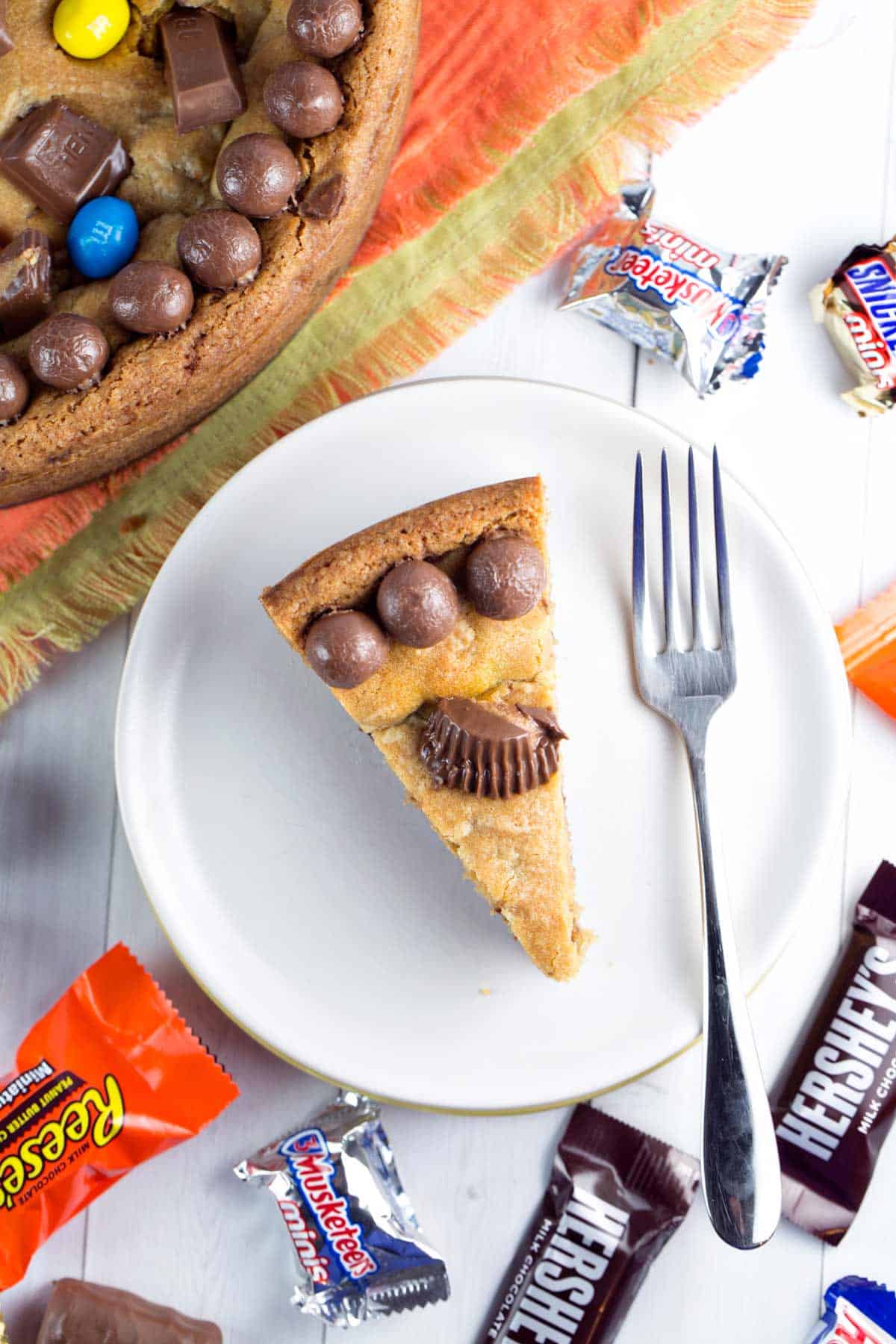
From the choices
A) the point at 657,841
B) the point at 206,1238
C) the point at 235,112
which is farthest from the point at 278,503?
the point at 206,1238

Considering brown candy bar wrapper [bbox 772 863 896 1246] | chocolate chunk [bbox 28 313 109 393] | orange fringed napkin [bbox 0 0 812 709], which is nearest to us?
chocolate chunk [bbox 28 313 109 393]

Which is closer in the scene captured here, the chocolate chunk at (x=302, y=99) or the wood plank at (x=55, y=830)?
the chocolate chunk at (x=302, y=99)

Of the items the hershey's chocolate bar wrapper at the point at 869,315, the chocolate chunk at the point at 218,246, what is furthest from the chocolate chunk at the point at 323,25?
the hershey's chocolate bar wrapper at the point at 869,315

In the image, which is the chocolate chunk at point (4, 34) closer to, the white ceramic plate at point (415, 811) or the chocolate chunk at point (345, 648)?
the white ceramic plate at point (415, 811)

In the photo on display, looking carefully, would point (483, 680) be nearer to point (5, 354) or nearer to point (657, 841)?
point (657, 841)

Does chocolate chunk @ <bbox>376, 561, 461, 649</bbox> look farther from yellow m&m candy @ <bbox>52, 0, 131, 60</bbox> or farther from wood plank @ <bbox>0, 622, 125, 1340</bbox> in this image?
yellow m&m candy @ <bbox>52, 0, 131, 60</bbox>

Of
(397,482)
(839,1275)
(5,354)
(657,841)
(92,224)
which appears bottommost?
(839,1275)

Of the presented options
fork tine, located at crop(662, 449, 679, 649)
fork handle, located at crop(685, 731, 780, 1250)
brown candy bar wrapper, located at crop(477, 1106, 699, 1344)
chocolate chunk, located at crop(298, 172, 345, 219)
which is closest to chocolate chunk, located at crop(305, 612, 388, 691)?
fork tine, located at crop(662, 449, 679, 649)
